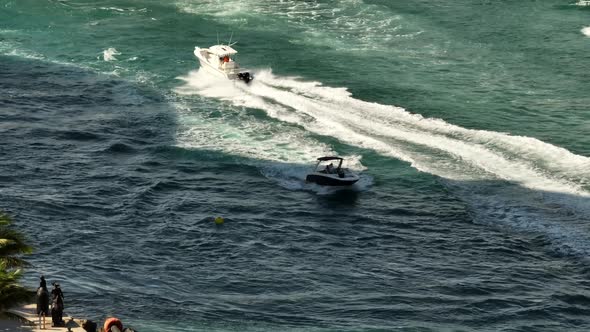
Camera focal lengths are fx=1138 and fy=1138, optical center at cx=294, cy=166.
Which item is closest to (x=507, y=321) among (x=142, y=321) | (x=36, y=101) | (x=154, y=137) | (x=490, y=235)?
(x=490, y=235)

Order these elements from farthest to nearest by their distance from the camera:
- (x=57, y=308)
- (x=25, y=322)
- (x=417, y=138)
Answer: (x=417, y=138) → (x=57, y=308) → (x=25, y=322)

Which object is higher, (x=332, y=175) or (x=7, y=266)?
(x=7, y=266)

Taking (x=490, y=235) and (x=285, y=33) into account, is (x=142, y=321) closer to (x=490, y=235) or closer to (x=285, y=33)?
(x=490, y=235)

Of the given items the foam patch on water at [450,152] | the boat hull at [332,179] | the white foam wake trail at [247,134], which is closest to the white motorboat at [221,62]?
the foam patch on water at [450,152]

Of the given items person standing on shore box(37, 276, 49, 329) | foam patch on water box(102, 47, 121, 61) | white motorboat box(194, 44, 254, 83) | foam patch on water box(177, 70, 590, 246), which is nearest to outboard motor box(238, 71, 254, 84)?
white motorboat box(194, 44, 254, 83)

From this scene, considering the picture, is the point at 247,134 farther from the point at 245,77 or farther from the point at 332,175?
the point at 332,175

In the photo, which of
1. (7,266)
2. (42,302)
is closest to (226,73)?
(42,302)

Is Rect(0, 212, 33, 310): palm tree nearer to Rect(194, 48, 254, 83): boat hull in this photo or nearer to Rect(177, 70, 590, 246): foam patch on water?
Rect(177, 70, 590, 246): foam patch on water
